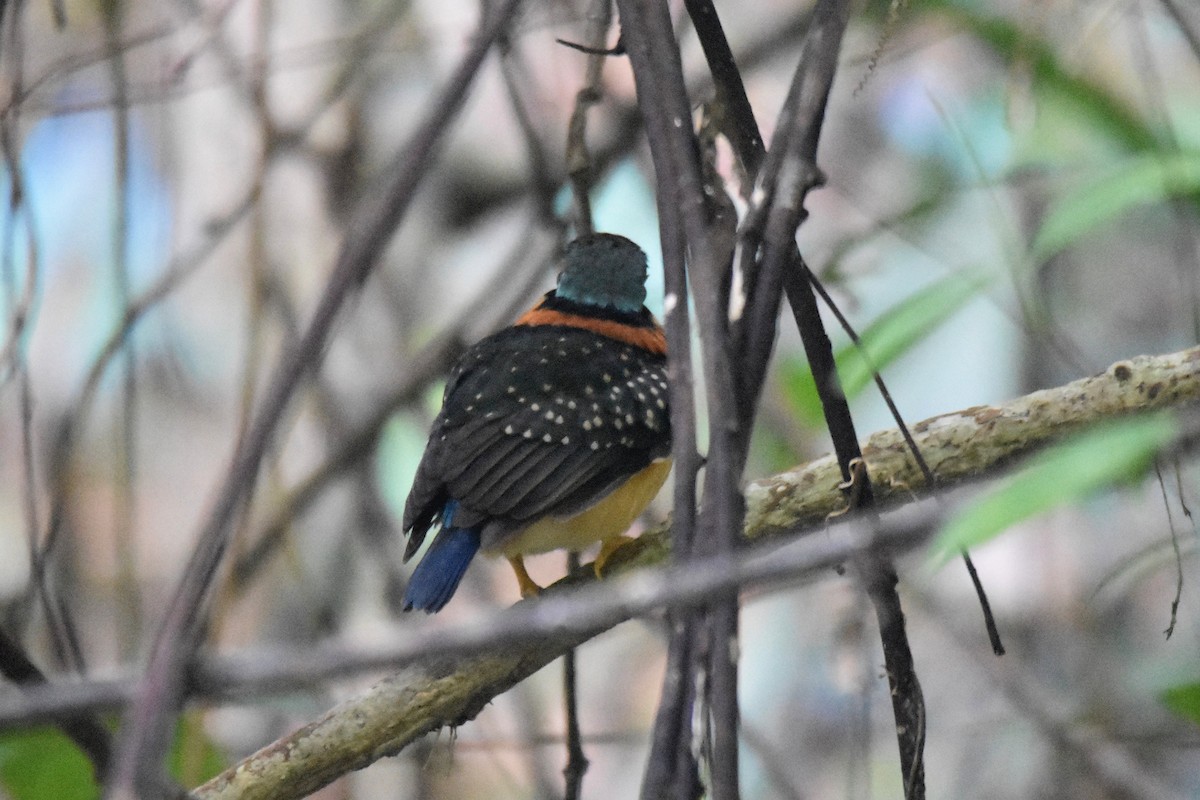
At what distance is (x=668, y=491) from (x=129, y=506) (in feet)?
8.03

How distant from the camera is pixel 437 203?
407 cm

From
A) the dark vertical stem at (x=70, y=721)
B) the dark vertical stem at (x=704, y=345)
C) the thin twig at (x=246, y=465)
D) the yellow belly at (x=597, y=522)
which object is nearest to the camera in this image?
the thin twig at (x=246, y=465)

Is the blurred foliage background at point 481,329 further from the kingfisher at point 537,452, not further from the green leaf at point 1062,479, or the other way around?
the green leaf at point 1062,479

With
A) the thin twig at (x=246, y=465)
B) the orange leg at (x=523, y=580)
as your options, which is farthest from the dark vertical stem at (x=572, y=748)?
the thin twig at (x=246, y=465)

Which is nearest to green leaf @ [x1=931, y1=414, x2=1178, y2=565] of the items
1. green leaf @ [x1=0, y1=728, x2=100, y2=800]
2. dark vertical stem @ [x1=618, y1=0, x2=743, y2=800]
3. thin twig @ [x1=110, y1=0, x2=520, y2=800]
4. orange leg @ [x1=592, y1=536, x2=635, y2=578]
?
dark vertical stem @ [x1=618, y1=0, x2=743, y2=800]

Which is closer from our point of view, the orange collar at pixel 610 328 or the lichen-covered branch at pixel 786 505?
→ the lichen-covered branch at pixel 786 505

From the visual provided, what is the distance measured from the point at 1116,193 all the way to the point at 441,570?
1.27 m

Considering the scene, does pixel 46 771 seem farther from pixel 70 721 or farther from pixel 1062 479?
pixel 1062 479

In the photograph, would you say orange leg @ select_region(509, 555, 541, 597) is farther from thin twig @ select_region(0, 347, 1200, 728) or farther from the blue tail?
thin twig @ select_region(0, 347, 1200, 728)

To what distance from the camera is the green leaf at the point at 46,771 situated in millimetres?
2285

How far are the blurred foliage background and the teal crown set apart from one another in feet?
0.48

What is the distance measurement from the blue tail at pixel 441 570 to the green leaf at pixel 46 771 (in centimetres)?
64

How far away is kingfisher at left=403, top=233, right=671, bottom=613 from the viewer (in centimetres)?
240

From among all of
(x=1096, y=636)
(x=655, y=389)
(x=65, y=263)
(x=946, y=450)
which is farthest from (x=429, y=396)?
(x=1096, y=636)
